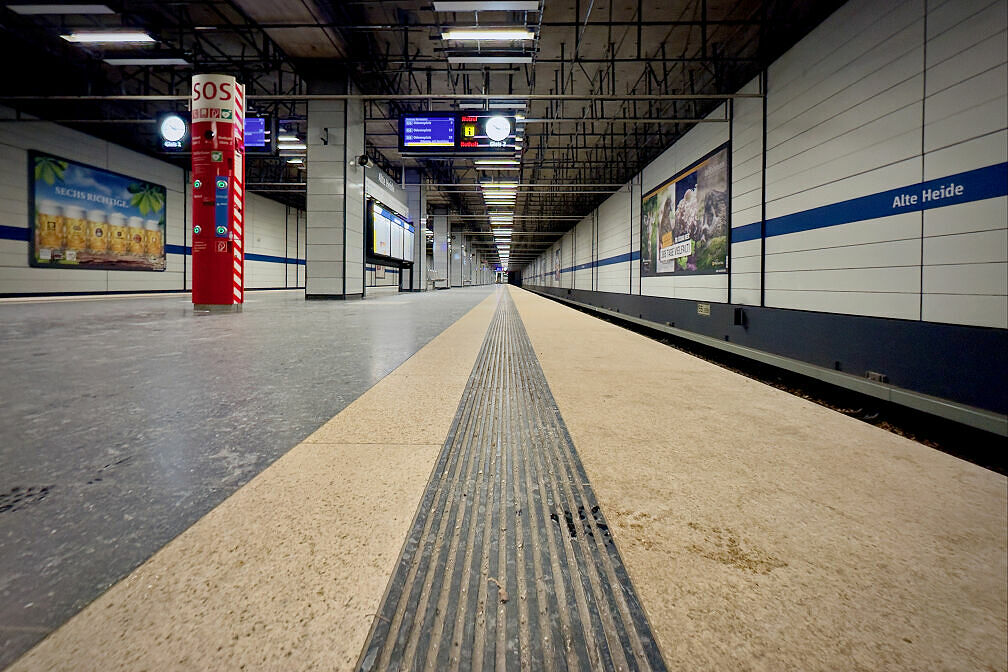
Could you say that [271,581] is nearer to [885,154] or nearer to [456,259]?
[885,154]

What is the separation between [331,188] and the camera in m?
12.2

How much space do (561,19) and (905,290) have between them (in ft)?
24.5

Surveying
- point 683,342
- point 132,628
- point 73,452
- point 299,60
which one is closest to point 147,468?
point 73,452

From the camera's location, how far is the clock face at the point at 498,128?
9898mm

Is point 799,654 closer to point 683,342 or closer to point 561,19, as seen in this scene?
point 683,342

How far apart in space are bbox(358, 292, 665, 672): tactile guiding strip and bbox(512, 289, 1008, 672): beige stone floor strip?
0.07 metres

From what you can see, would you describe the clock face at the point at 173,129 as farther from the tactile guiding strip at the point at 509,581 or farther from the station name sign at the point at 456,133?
the tactile guiding strip at the point at 509,581

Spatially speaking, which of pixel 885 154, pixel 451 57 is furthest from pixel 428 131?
pixel 885 154

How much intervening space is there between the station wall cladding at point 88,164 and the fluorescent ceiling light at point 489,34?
12.9 metres

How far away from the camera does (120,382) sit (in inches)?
99.0

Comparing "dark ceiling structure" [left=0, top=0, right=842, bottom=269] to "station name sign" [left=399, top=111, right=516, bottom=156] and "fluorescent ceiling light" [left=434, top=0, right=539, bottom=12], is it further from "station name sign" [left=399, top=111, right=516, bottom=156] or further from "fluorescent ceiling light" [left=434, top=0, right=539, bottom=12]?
"station name sign" [left=399, top=111, right=516, bottom=156]

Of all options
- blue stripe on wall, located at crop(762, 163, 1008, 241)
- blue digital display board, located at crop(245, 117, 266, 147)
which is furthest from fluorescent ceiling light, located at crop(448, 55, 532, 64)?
blue digital display board, located at crop(245, 117, 266, 147)

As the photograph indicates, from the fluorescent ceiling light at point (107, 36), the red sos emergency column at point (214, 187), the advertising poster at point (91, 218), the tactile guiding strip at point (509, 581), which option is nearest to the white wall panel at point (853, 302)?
the tactile guiding strip at point (509, 581)

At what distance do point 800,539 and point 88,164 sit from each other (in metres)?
20.1
